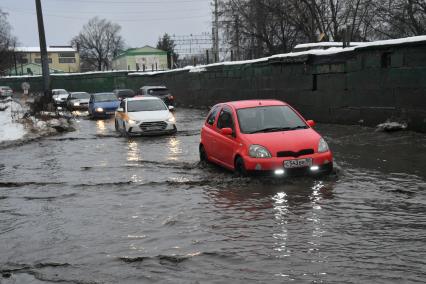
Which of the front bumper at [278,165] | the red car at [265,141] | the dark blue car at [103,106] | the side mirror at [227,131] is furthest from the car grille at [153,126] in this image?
the dark blue car at [103,106]

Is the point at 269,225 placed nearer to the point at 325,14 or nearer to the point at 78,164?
the point at 78,164

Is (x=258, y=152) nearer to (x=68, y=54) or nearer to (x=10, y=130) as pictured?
(x=10, y=130)

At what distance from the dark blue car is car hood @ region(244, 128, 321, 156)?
19728mm

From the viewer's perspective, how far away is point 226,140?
388 inches

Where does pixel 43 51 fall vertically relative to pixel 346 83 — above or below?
above

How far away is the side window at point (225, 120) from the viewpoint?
10.1 m

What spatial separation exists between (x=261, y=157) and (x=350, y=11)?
4299cm

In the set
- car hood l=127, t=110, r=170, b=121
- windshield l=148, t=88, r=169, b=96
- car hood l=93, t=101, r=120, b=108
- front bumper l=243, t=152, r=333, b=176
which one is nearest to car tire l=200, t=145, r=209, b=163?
front bumper l=243, t=152, r=333, b=176

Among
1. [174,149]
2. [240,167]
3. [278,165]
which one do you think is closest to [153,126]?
[174,149]

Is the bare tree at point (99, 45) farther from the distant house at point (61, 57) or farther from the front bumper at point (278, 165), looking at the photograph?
the front bumper at point (278, 165)

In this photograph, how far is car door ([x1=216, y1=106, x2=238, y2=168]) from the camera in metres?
9.58

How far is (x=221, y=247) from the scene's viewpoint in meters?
5.79

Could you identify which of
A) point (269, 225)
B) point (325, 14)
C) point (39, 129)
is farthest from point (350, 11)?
point (269, 225)

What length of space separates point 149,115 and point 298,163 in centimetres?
980
